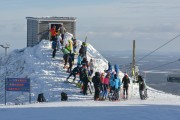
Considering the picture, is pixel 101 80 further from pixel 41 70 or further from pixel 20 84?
pixel 41 70

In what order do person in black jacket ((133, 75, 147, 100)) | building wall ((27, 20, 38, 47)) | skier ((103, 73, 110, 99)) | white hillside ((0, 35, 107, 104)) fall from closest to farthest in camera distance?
skier ((103, 73, 110, 99))
person in black jacket ((133, 75, 147, 100))
white hillside ((0, 35, 107, 104))
building wall ((27, 20, 38, 47))

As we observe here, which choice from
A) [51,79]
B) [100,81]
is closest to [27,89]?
[100,81]

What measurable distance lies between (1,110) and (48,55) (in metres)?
18.8

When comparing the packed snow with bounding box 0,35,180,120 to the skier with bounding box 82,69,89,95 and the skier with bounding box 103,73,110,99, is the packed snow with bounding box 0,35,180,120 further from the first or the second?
the skier with bounding box 103,73,110,99

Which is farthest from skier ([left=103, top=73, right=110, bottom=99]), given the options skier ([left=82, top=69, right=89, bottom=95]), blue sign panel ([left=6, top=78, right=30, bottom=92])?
blue sign panel ([left=6, top=78, right=30, bottom=92])

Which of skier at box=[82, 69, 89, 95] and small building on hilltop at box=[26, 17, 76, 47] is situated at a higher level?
small building on hilltop at box=[26, 17, 76, 47]

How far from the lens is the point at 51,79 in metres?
34.8

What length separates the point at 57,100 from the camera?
30531mm

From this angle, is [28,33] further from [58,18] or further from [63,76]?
[63,76]

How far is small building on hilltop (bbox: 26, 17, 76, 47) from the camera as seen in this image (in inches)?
1868

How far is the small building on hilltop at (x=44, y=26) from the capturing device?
4744 cm

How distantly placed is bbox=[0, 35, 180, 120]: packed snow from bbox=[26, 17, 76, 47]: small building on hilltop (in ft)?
8.49

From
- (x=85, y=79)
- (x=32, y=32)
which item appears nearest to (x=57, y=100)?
(x=85, y=79)

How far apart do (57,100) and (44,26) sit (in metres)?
18.1
